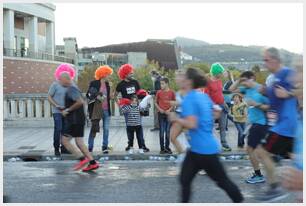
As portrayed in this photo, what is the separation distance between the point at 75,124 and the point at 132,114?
7.26 ft

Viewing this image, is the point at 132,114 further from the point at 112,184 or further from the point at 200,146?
the point at 200,146

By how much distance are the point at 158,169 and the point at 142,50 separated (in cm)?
12182

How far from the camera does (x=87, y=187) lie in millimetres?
7637

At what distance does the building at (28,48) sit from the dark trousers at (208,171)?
43.5m

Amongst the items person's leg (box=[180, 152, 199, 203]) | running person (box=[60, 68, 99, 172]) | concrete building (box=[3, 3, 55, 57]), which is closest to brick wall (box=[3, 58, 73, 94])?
concrete building (box=[3, 3, 55, 57])

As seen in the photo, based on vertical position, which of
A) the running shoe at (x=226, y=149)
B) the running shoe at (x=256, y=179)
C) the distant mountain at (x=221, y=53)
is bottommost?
the running shoe at (x=226, y=149)

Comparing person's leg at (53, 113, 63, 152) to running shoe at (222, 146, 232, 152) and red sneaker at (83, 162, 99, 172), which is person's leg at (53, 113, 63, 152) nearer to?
red sneaker at (83, 162, 99, 172)

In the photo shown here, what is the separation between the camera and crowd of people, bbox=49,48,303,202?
5387mm

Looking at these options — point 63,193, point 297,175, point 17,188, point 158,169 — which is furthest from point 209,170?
point 158,169

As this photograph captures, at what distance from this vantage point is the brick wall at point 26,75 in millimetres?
49656

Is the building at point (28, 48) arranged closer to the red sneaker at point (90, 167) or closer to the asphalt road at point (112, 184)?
the asphalt road at point (112, 184)

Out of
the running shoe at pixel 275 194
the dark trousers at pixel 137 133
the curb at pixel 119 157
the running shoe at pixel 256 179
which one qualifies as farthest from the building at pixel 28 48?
the running shoe at pixel 275 194

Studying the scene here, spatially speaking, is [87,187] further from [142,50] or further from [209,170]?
[142,50]

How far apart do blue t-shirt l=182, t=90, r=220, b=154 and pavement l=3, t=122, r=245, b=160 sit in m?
5.41
